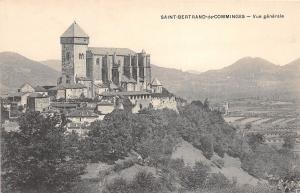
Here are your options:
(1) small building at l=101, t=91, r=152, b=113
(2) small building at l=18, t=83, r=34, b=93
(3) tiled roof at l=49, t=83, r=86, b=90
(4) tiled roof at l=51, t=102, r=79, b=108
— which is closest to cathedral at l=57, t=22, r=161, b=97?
(3) tiled roof at l=49, t=83, r=86, b=90

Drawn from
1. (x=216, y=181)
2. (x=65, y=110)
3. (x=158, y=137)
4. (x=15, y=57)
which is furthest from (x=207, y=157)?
(x=15, y=57)

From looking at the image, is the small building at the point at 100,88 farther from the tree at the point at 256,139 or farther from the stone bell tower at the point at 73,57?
the tree at the point at 256,139

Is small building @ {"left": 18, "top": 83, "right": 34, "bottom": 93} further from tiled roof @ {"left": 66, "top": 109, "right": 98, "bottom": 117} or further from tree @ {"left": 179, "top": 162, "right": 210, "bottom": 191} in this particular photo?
tree @ {"left": 179, "top": 162, "right": 210, "bottom": 191}

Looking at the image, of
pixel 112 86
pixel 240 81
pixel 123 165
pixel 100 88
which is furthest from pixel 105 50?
pixel 123 165

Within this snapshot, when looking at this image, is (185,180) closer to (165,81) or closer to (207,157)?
(207,157)

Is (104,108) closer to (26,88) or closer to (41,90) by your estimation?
(41,90)

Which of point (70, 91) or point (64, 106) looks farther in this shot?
point (70, 91)

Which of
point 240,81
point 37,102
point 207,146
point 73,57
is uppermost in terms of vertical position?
point 73,57
